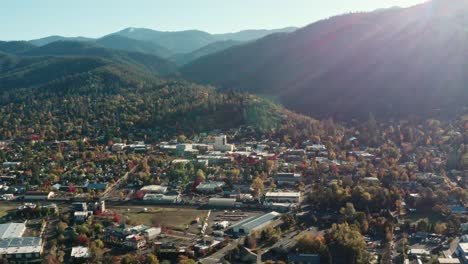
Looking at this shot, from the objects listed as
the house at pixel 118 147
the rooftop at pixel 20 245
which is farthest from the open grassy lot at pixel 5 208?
the house at pixel 118 147

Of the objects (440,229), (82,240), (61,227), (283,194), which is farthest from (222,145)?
(440,229)

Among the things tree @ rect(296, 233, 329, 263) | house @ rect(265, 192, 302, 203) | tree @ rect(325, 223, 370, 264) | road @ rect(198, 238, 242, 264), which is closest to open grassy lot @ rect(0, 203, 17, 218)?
road @ rect(198, 238, 242, 264)

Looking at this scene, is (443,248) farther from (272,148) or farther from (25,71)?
(25,71)

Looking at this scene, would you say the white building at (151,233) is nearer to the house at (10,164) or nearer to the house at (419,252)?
the house at (419,252)

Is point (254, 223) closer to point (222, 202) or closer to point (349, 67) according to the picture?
point (222, 202)

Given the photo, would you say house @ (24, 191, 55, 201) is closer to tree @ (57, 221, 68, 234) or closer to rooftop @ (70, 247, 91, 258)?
tree @ (57, 221, 68, 234)
